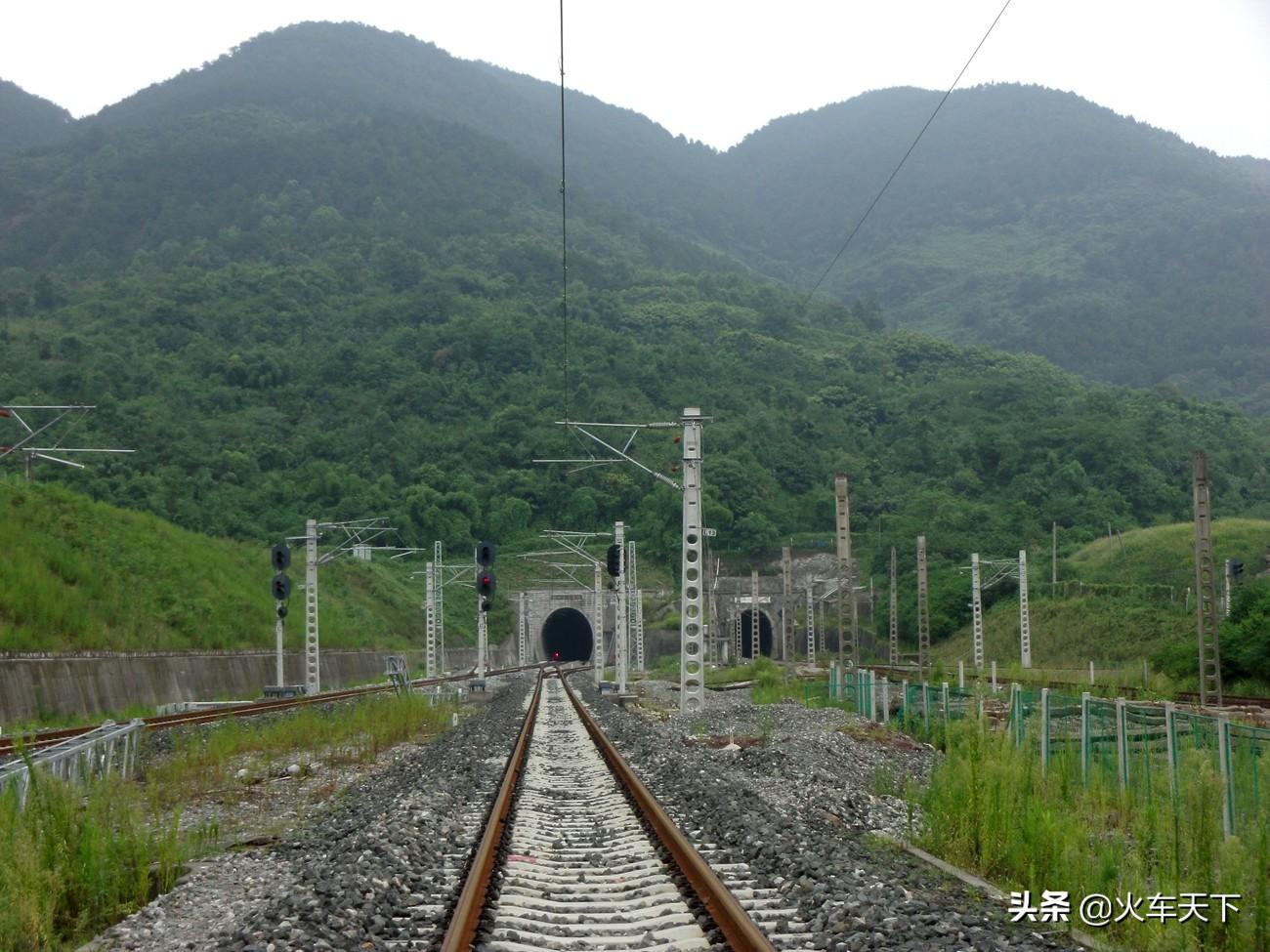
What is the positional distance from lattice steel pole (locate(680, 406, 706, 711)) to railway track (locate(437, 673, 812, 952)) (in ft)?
35.9

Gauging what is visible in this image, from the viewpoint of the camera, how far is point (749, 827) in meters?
10.5

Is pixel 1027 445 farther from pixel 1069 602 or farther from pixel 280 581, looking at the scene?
pixel 280 581

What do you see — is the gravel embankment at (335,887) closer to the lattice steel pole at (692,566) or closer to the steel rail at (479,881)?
the steel rail at (479,881)

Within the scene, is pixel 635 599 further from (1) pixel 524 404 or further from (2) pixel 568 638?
(2) pixel 568 638

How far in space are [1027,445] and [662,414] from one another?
3241 cm

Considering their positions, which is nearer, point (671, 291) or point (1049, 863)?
point (1049, 863)

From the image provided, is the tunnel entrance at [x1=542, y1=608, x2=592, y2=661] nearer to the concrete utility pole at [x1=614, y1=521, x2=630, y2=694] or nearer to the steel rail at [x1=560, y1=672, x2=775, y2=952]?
the concrete utility pole at [x1=614, y1=521, x2=630, y2=694]

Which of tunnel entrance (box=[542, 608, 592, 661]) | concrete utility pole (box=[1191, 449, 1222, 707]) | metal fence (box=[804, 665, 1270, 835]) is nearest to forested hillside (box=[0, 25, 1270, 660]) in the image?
tunnel entrance (box=[542, 608, 592, 661])

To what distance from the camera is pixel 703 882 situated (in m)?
8.18

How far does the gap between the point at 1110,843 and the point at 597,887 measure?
166 inches

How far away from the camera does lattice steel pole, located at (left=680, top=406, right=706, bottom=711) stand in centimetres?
2534

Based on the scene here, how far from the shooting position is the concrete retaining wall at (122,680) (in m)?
27.1

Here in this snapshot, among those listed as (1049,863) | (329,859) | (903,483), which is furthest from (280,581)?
(903,483)

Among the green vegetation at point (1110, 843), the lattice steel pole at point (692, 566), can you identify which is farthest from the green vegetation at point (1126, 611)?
the green vegetation at point (1110, 843)
